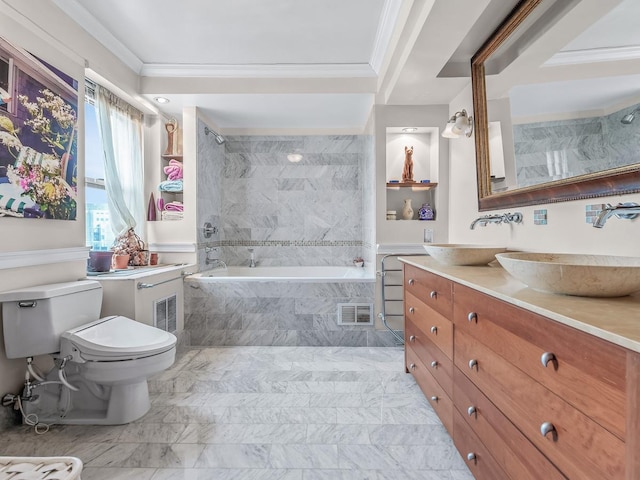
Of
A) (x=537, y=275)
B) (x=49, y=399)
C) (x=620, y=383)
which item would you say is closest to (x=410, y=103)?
(x=537, y=275)

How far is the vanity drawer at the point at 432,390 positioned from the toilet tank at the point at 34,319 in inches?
80.9

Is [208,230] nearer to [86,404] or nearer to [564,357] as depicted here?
[86,404]

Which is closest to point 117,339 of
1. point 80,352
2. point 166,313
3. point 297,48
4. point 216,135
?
point 80,352

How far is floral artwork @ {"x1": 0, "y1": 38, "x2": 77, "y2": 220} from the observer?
173cm

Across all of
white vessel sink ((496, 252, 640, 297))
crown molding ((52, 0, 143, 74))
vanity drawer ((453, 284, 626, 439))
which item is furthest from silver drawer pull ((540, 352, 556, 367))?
crown molding ((52, 0, 143, 74))

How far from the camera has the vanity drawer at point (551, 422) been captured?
71 centimetres

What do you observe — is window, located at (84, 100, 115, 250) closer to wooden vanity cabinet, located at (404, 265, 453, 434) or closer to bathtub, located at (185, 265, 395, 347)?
bathtub, located at (185, 265, 395, 347)

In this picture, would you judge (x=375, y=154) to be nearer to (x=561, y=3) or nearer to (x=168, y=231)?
(x=561, y=3)

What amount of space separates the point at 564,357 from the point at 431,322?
102cm

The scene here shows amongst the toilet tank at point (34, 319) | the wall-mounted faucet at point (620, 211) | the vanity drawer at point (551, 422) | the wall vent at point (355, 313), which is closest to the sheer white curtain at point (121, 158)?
the toilet tank at point (34, 319)

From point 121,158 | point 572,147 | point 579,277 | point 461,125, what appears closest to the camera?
point 579,277

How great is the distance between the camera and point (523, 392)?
996 mm

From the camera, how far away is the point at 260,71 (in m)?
2.94

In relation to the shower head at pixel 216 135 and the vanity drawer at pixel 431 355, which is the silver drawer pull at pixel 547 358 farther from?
the shower head at pixel 216 135
